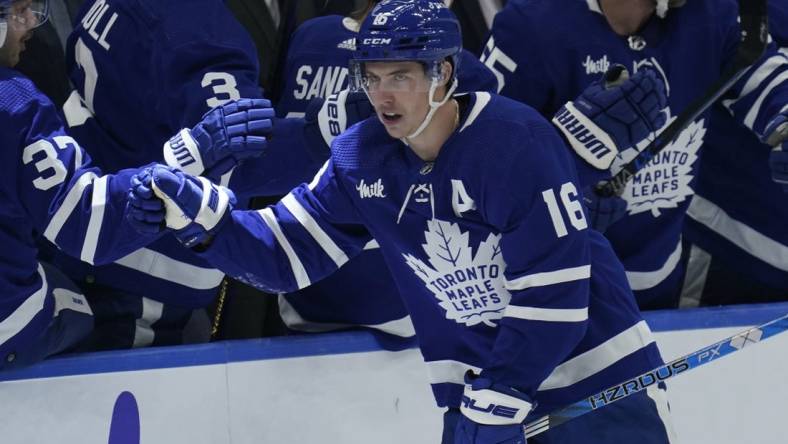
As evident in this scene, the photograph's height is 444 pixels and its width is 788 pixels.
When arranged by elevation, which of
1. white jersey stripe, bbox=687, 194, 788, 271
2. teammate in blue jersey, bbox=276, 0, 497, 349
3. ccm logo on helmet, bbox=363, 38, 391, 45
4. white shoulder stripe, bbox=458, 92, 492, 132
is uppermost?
ccm logo on helmet, bbox=363, 38, 391, 45

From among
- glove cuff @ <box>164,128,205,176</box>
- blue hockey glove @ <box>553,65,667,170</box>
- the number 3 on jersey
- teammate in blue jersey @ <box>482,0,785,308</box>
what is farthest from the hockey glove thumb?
teammate in blue jersey @ <box>482,0,785,308</box>

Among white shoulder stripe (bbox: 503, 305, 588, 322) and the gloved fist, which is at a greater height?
the gloved fist

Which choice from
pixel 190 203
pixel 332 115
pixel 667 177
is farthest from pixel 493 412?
pixel 667 177

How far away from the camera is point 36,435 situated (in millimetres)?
3289

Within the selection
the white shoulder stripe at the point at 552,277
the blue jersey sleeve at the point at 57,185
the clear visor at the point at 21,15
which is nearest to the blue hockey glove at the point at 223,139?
the blue jersey sleeve at the point at 57,185

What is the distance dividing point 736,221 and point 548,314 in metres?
1.61

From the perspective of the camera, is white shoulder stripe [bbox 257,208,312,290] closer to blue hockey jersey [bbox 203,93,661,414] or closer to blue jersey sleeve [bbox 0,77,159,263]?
blue hockey jersey [bbox 203,93,661,414]

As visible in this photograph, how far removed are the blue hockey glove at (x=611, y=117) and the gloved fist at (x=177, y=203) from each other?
719 millimetres

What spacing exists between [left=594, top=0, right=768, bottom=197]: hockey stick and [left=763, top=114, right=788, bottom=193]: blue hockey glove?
15cm

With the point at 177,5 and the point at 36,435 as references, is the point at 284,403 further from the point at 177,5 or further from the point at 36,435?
the point at 177,5

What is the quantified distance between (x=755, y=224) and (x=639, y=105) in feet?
3.90

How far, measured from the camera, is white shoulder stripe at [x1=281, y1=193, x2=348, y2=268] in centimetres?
290

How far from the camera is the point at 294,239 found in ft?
9.49

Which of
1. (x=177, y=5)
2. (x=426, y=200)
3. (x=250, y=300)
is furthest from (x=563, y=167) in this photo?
(x=250, y=300)
